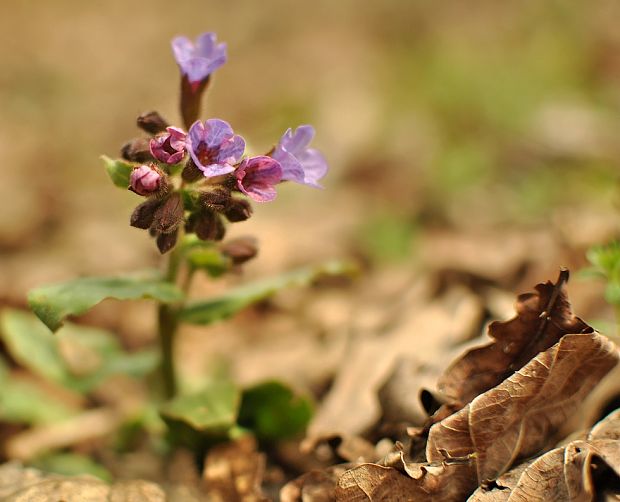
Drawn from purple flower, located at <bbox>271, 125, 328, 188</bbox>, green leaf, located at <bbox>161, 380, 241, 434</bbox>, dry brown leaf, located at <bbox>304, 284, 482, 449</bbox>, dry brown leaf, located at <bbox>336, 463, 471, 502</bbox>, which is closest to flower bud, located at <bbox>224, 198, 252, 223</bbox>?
purple flower, located at <bbox>271, 125, 328, 188</bbox>

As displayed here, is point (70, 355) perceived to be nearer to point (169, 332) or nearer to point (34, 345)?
point (34, 345)

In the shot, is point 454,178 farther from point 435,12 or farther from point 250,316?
point 435,12

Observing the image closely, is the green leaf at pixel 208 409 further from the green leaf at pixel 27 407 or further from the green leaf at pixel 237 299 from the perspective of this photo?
the green leaf at pixel 27 407

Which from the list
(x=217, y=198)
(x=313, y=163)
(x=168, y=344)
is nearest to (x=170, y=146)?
(x=217, y=198)

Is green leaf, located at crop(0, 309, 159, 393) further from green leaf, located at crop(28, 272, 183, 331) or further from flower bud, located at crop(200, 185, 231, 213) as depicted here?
flower bud, located at crop(200, 185, 231, 213)

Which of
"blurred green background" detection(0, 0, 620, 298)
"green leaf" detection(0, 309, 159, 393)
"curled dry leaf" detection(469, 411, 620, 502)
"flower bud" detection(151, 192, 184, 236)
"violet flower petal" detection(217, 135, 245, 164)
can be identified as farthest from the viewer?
"blurred green background" detection(0, 0, 620, 298)

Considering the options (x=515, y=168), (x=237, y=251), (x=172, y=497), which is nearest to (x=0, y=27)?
(x=515, y=168)
